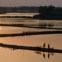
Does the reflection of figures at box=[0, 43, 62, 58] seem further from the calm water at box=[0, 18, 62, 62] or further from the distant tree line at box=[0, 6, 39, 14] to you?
the distant tree line at box=[0, 6, 39, 14]

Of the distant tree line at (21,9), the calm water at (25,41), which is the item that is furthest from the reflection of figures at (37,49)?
the distant tree line at (21,9)

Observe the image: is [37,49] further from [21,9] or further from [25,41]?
[21,9]

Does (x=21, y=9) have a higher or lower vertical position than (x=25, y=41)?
higher

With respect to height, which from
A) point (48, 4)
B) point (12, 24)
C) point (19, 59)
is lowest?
point (19, 59)

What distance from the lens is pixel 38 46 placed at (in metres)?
1.32

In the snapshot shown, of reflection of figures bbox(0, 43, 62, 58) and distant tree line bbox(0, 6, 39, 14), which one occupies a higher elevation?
distant tree line bbox(0, 6, 39, 14)

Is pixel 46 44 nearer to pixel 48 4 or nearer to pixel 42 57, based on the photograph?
pixel 42 57

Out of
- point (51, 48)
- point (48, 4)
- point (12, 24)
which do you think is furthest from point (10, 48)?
point (48, 4)

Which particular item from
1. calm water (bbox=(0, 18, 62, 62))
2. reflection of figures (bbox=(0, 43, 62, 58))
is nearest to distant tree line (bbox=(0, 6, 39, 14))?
calm water (bbox=(0, 18, 62, 62))

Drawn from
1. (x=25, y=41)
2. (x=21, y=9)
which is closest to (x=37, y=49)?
(x=25, y=41)

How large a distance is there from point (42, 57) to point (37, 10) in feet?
1.08

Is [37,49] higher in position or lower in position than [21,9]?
lower

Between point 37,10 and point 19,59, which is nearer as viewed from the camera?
point 37,10

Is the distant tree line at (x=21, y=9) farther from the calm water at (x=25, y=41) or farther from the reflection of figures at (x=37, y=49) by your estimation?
Result: the reflection of figures at (x=37, y=49)
